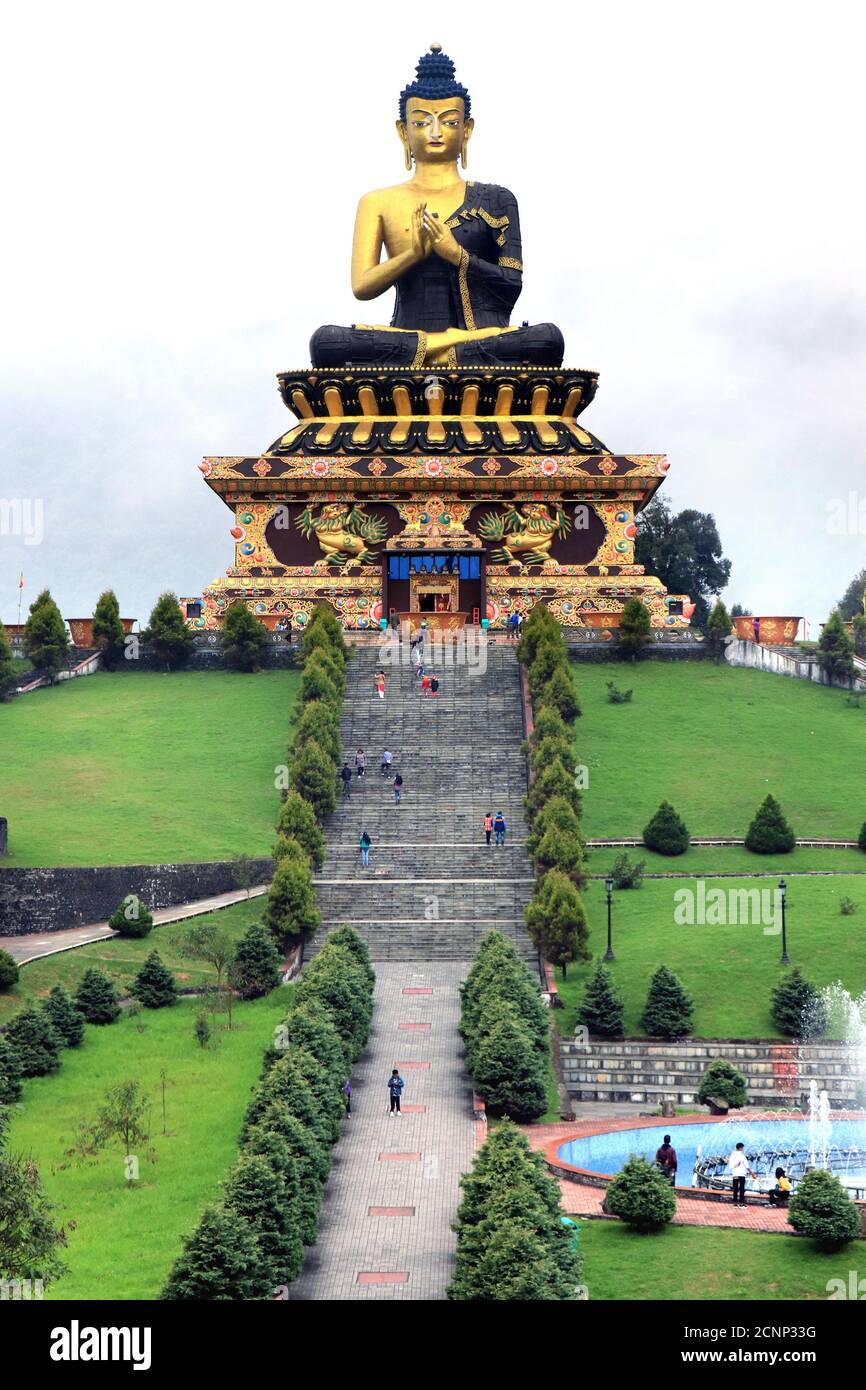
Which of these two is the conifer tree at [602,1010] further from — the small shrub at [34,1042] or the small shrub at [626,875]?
the small shrub at [34,1042]

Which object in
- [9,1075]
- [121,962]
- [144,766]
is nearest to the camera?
[9,1075]

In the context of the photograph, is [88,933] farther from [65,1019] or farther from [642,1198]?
[642,1198]

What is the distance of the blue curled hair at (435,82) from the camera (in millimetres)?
58000

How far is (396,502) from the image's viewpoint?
5562cm

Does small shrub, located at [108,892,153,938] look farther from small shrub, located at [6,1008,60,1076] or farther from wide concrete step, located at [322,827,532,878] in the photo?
small shrub, located at [6,1008,60,1076]

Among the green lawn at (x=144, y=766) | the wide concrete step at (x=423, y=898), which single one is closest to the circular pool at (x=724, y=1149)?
the wide concrete step at (x=423, y=898)

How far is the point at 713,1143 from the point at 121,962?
10709 mm

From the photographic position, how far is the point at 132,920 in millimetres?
Result: 35406

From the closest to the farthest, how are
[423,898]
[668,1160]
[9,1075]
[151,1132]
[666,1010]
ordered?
[668,1160]
[151,1132]
[9,1075]
[666,1010]
[423,898]

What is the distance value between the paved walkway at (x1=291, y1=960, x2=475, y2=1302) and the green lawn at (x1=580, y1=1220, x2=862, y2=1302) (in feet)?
5.37

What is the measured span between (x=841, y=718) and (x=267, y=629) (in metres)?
14.8

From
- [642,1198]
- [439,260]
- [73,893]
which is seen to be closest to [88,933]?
[73,893]

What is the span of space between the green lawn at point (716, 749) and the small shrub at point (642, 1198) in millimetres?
17606

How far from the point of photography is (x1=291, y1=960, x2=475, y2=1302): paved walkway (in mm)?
21812
